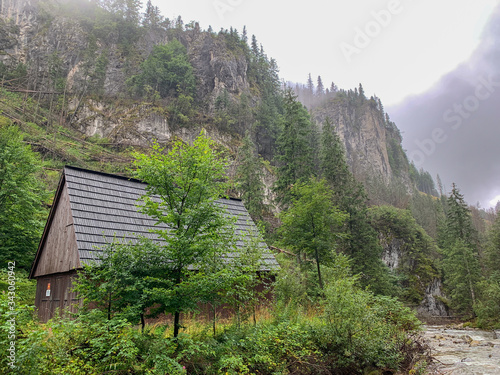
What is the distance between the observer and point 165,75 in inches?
2117

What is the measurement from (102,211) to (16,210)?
25.0 feet

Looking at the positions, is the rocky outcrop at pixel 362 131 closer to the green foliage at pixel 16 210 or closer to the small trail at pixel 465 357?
the small trail at pixel 465 357

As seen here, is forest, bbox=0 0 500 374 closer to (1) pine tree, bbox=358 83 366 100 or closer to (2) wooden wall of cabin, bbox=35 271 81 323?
(2) wooden wall of cabin, bbox=35 271 81 323

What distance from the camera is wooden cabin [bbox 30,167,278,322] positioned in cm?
1173

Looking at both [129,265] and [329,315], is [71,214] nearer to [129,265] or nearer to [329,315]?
[129,265]

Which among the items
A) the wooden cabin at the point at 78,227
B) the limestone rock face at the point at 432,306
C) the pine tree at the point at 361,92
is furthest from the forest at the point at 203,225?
the pine tree at the point at 361,92

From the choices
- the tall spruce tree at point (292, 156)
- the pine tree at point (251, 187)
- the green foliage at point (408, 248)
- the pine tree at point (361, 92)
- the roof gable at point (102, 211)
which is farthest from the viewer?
the pine tree at point (361, 92)

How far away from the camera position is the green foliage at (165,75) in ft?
172

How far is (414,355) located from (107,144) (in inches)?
1750

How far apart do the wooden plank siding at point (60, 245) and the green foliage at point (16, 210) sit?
10.3 ft

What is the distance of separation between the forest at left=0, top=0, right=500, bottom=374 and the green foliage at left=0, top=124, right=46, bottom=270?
0.09 metres

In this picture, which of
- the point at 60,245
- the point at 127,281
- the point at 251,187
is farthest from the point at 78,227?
the point at 251,187

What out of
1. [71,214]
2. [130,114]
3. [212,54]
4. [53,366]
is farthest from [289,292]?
[212,54]

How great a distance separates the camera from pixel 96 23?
5794 centimetres
